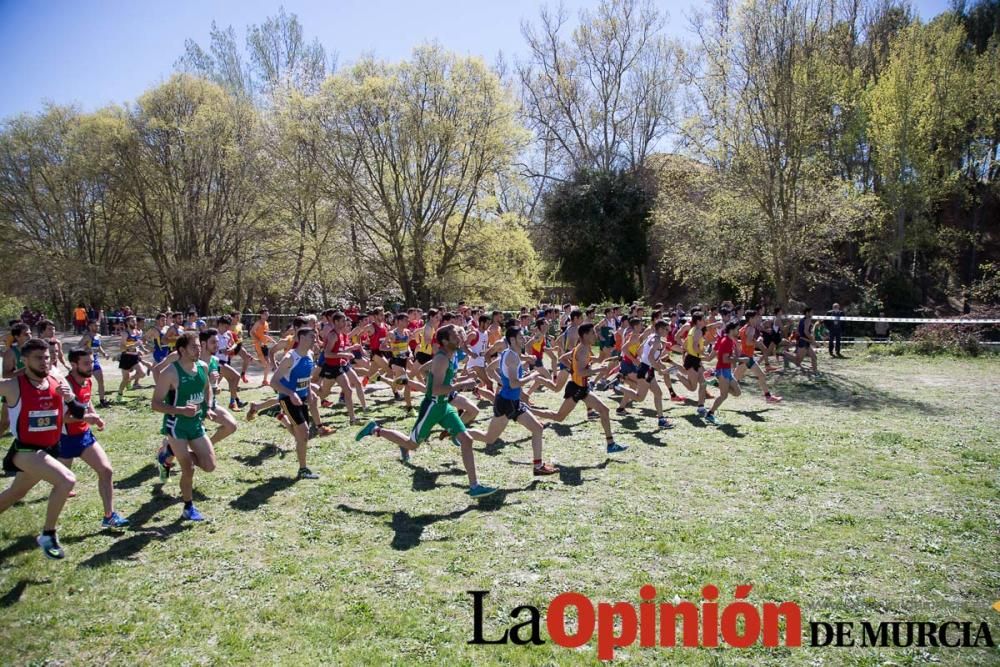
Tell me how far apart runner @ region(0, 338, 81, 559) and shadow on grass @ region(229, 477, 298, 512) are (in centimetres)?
178

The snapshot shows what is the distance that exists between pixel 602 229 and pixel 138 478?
31.9m

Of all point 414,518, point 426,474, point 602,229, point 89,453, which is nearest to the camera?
point 89,453

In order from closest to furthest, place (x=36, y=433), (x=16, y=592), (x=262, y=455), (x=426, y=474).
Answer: (x=16, y=592) < (x=36, y=433) < (x=426, y=474) < (x=262, y=455)

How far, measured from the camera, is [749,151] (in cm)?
2272

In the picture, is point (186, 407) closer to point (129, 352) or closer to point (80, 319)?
point (129, 352)

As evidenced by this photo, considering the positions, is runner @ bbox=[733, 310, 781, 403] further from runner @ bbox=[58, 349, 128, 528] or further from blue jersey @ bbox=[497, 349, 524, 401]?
runner @ bbox=[58, 349, 128, 528]

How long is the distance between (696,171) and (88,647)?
1137 inches

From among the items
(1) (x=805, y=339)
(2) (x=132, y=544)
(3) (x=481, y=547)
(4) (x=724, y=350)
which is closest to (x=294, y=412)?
(2) (x=132, y=544)

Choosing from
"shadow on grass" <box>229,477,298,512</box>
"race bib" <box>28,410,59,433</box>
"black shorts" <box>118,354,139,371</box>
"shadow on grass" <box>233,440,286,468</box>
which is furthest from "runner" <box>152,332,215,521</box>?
"black shorts" <box>118,354,139,371</box>

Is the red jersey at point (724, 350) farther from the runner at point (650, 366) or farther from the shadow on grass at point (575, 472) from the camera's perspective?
the shadow on grass at point (575, 472)

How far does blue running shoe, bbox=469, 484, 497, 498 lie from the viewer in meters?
7.34

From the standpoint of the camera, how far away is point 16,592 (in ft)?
16.8

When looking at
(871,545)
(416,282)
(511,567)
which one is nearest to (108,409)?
(511,567)

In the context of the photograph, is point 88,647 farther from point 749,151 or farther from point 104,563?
point 749,151
